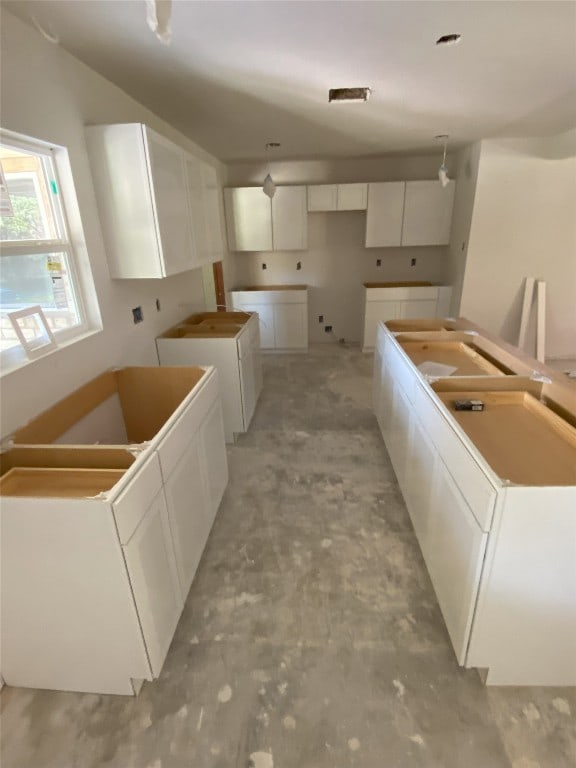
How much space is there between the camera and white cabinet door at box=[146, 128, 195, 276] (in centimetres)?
238

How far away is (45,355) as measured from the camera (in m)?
1.91

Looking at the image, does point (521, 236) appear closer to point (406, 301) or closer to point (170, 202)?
point (406, 301)

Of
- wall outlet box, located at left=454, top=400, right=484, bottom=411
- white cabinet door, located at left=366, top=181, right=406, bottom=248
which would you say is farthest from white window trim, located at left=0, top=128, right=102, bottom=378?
white cabinet door, located at left=366, top=181, right=406, bottom=248

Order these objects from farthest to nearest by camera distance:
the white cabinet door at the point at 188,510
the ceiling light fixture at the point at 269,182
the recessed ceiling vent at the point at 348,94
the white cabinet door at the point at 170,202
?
the ceiling light fixture at the point at 269,182 → the recessed ceiling vent at the point at 348,94 → the white cabinet door at the point at 170,202 → the white cabinet door at the point at 188,510

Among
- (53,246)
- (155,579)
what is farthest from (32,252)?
(155,579)

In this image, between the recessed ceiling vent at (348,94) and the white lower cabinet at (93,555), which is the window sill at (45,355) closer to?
the white lower cabinet at (93,555)

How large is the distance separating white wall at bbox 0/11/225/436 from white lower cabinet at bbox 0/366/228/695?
18 centimetres

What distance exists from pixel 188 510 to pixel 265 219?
14.1 feet

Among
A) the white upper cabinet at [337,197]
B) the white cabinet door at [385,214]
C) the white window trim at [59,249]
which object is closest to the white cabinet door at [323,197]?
the white upper cabinet at [337,197]

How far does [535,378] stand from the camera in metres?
2.11

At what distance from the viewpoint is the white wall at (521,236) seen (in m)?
4.25

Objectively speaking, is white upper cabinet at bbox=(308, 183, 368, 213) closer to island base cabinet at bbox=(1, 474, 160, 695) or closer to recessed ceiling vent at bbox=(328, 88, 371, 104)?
recessed ceiling vent at bbox=(328, 88, 371, 104)

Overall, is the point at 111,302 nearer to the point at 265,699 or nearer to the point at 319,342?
the point at 265,699

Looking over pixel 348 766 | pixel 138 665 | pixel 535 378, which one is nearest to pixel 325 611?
pixel 348 766
